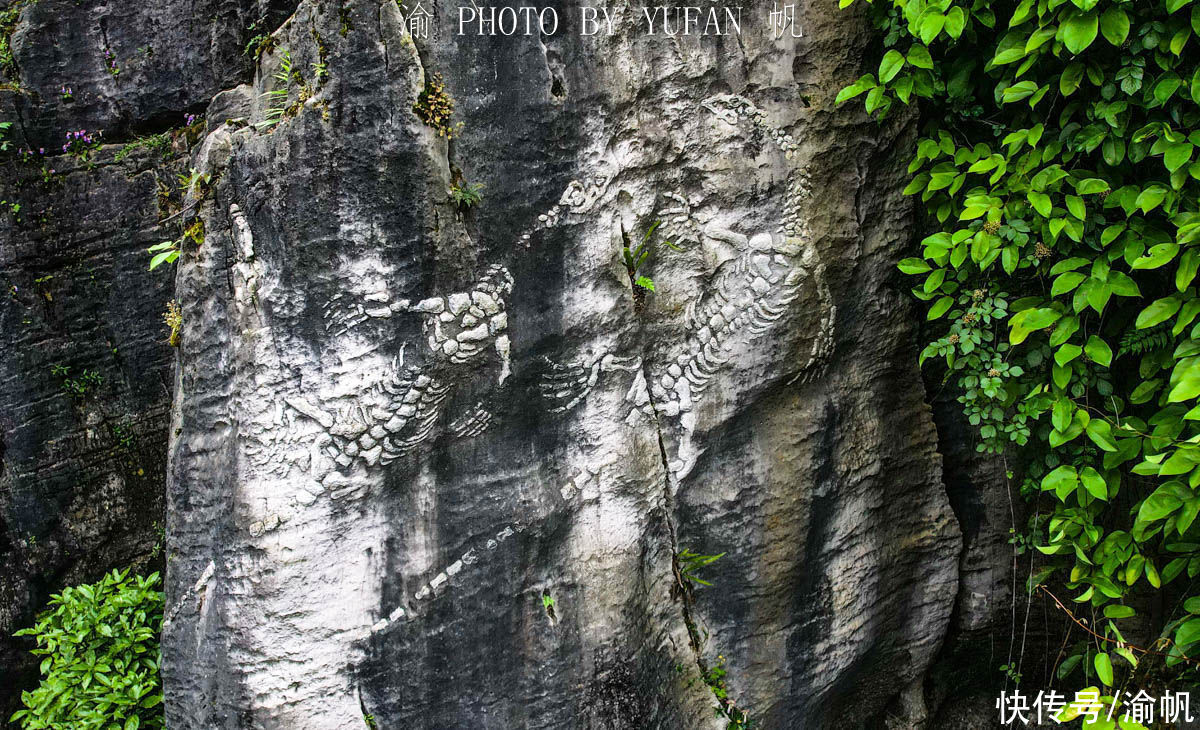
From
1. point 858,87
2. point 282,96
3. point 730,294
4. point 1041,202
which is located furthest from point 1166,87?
point 282,96

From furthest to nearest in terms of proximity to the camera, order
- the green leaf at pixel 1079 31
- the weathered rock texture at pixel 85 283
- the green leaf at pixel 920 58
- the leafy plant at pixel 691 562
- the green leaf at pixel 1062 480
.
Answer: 1. the weathered rock texture at pixel 85 283
2. the leafy plant at pixel 691 562
3. the green leaf at pixel 1062 480
4. the green leaf at pixel 920 58
5. the green leaf at pixel 1079 31

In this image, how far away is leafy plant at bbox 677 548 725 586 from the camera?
3518 mm

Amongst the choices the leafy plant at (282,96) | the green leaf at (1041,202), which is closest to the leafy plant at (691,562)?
the green leaf at (1041,202)

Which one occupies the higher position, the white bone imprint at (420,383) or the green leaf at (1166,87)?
the green leaf at (1166,87)

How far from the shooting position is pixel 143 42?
13.7 ft

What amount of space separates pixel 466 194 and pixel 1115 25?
7.29 feet

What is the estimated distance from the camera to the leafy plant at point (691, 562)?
352 centimetres

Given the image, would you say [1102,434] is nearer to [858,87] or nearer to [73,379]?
[858,87]

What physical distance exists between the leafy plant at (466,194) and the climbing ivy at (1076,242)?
4.60ft

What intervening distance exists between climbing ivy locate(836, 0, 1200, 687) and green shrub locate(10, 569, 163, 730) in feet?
12.4

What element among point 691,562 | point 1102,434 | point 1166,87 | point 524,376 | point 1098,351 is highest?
point 1166,87

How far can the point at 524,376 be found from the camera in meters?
3.11

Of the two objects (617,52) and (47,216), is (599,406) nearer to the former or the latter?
(617,52)

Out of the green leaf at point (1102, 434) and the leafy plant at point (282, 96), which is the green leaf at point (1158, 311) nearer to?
the green leaf at point (1102, 434)
